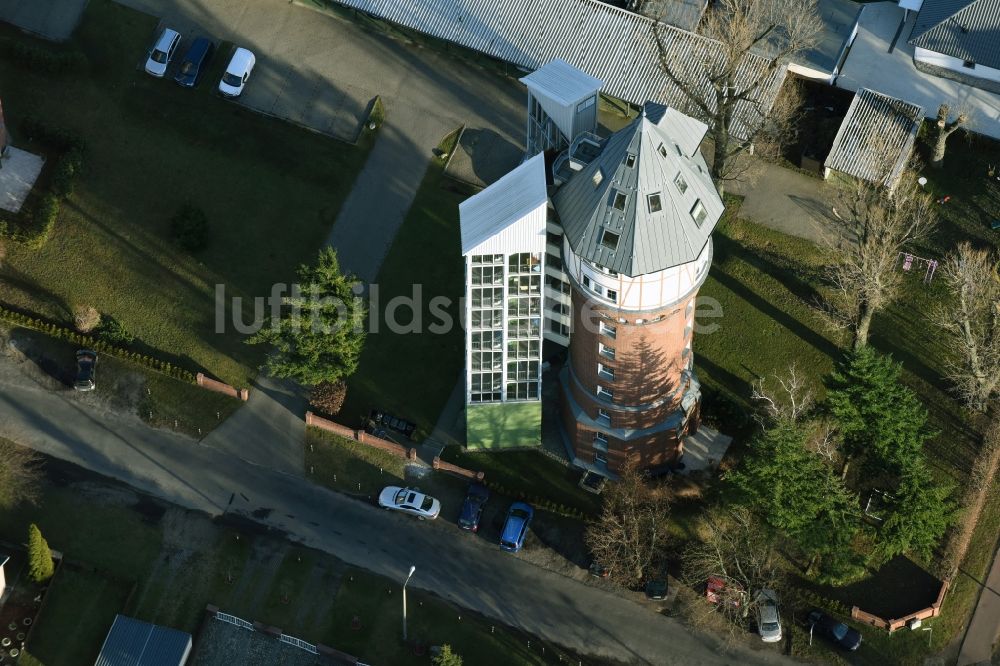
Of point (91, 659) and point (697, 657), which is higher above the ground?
point (697, 657)

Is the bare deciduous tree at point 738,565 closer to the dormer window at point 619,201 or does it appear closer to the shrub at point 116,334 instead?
the dormer window at point 619,201

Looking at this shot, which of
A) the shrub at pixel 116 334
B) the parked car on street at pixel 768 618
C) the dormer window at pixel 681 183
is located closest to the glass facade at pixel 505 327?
the dormer window at pixel 681 183

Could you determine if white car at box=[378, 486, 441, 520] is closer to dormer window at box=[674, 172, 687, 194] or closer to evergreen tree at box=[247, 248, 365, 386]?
A: evergreen tree at box=[247, 248, 365, 386]

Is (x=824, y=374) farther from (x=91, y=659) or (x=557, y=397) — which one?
(x=91, y=659)

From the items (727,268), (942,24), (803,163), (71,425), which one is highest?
(942,24)

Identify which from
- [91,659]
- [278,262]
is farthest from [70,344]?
[91,659]

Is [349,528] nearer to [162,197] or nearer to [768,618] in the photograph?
[768,618]


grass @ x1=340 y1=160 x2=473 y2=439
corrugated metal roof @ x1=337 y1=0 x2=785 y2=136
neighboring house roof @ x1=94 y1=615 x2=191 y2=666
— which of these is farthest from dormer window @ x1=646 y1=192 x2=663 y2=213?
neighboring house roof @ x1=94 y1=615 x2=191 y2=666
